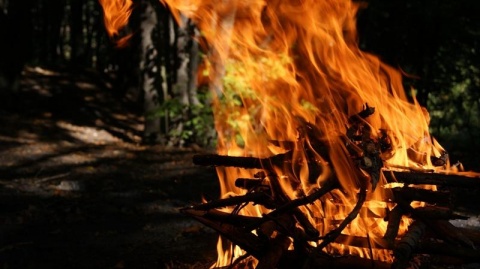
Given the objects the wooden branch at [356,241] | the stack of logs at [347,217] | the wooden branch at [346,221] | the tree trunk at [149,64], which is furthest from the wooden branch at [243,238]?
the tree trunk at [149,64]

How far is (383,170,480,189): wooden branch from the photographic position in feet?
12.6

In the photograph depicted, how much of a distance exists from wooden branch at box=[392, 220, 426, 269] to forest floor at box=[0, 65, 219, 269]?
2234mm

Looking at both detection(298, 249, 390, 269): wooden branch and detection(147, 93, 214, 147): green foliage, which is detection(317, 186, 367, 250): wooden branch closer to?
detection(298, 249, 390, 269): wooden branch

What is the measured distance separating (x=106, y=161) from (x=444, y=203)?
10.3m

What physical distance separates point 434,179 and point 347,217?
0.77 m

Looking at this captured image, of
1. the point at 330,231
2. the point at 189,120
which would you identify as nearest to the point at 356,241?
the point at 330,231

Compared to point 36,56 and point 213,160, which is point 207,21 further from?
point 36,56

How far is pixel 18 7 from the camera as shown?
651 inches

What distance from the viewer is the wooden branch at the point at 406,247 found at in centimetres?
354

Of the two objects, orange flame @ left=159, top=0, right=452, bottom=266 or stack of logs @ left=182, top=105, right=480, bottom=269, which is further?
orange flame @ left=159, top=0, right=452, bottom=266

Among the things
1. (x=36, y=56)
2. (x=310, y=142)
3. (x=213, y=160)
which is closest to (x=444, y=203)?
(x=310, y=142)

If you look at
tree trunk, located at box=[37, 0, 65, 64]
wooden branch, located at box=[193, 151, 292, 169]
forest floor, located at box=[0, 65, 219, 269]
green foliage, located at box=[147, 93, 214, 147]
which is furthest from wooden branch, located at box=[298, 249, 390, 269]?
tree trunk, located at box=[37, 0, 65, 64]

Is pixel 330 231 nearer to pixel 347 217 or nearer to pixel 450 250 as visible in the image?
pixel 347 217

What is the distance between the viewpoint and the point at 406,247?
3604 millimetres
